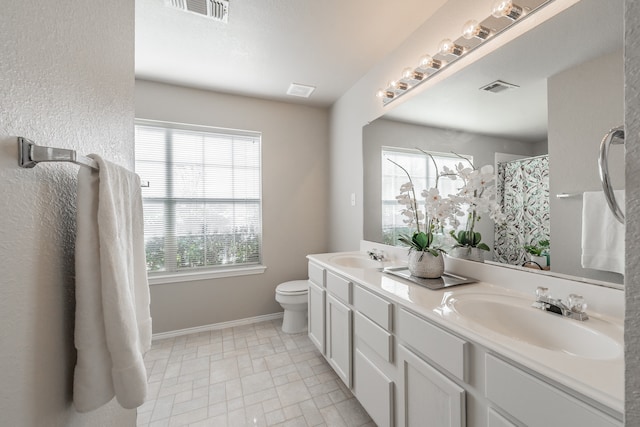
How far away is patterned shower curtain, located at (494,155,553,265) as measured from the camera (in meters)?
1.19

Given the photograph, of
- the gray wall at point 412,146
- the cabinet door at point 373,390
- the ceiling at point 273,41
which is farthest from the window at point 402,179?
the cabinet door at point 373,390

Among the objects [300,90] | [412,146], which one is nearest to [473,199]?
[412,146]

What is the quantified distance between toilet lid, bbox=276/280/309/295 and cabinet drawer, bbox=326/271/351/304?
736 mm

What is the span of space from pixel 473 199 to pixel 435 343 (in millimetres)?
812

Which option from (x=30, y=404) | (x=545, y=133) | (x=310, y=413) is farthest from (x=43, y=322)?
(x=545, y=133)

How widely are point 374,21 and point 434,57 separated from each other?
0.49 meters

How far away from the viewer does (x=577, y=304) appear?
955 millimetres

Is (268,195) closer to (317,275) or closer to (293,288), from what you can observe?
(293,288)

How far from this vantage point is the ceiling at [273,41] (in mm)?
1657

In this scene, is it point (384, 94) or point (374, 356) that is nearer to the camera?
point (374, 356)

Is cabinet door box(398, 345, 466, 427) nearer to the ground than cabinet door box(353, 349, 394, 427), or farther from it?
farther from it

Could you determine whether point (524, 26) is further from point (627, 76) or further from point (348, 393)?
point (348, 393)

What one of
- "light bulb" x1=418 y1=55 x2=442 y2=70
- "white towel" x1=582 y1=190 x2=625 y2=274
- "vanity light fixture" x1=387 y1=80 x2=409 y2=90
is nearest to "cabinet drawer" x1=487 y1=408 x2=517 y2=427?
"white towel" x1=582 y1=190 x2=625 y2=274

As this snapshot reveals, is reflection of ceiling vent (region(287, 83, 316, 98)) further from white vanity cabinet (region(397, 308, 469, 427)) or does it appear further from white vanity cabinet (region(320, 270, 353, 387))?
white vanity cabinet (region(397, 308, 469, 427))
